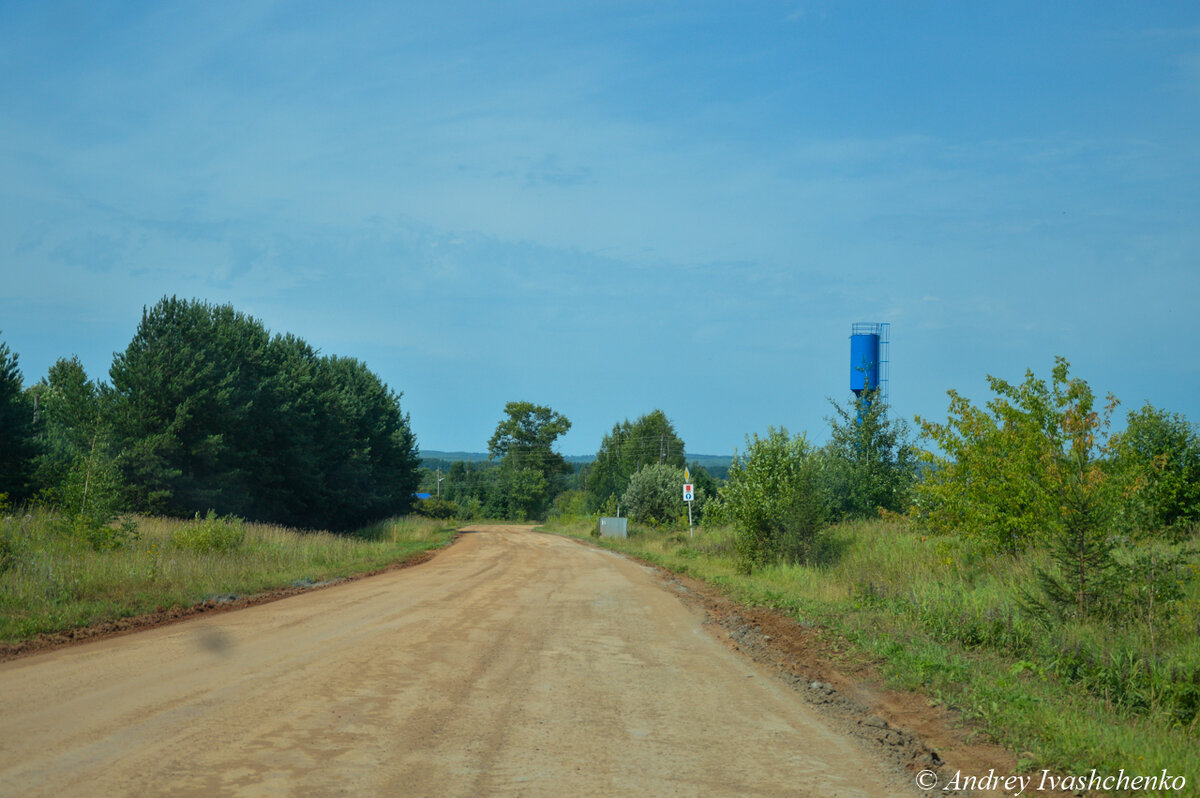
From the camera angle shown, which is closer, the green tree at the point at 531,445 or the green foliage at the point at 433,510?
the green foliage at the point at 433,510

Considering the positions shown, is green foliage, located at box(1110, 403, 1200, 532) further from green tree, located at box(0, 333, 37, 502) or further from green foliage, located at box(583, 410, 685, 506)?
green foliage, located at box(583, 410, 685, 506)

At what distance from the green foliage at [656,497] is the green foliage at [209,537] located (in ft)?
111

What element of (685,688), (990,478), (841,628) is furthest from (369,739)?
(990,478)

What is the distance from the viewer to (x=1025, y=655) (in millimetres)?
9742

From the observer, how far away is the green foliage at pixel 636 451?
98.4m

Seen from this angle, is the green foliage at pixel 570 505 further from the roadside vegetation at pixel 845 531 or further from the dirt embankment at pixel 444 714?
the dirt embankment at pixel 444 714

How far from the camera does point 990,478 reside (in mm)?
17938

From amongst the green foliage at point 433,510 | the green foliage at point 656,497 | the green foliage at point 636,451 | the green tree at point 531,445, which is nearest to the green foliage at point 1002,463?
the green foliage at point 656,497

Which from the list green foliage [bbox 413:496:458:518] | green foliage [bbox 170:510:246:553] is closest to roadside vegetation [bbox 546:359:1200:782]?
green foliage [bbox 170:510:246:553]

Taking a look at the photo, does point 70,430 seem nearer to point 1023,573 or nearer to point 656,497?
point 656,497

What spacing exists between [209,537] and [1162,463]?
871 inches

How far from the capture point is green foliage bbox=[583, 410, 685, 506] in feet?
323

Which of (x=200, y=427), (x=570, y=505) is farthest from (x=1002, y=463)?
(x=570, y=505)

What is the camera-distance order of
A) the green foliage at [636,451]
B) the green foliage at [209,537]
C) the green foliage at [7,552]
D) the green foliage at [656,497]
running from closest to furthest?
1. the green foliage at [7,552]
2. the green foliage at [209,537]
3. the green foliage at [656,497]
4. the green foliage at [636,451]
